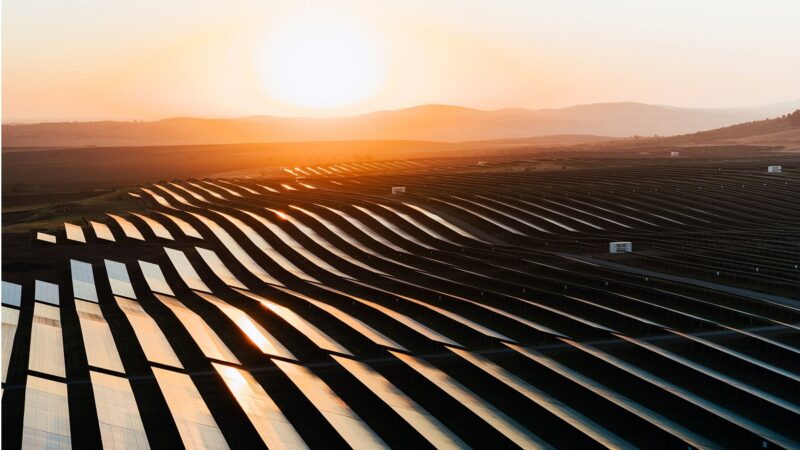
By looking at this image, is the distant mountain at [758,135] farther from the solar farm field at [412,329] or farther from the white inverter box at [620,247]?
the white inverter box at [620,247]

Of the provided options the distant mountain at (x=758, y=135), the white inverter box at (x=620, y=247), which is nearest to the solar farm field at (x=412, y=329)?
the white inverter box at (x=620, y=247)

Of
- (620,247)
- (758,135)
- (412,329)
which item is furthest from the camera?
(758,135)

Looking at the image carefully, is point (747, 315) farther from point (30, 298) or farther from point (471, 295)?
point (30, 298)

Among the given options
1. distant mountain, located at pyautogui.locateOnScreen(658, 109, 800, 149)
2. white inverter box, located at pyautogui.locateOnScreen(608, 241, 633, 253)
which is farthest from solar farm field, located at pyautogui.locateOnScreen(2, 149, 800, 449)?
distant mountain, located at pyautogui.locateOnScreen(658, 109, 800, 149)

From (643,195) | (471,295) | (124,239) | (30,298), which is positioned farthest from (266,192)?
(471,295)

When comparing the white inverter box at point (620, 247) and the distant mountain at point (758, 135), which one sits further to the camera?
the distant mountain at point (758, 135)

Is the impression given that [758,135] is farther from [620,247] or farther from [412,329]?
[412,329]

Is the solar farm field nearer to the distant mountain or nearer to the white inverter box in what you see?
the white inverter box

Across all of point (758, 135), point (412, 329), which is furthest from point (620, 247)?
point (758, 135)
